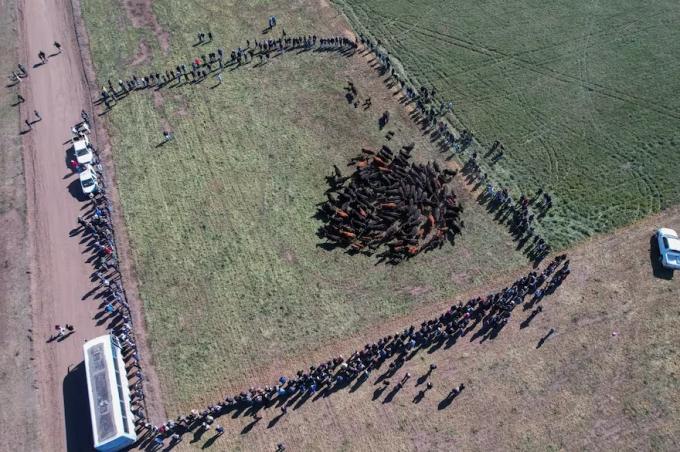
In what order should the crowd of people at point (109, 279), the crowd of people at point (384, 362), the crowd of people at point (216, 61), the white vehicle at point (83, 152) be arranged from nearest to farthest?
the crowd of people at point (384, 362) → the crowd of people at point (109, 279) → the white vehicle at point (83, 152) → the crowd of people at point (216, 61)

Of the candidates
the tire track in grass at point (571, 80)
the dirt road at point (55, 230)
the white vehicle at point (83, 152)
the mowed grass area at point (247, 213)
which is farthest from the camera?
the tire track in grass at point (571, 80)

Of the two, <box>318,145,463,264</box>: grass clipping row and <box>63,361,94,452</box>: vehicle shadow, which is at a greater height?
<box>318,145,463,264</box>: grass clipping row

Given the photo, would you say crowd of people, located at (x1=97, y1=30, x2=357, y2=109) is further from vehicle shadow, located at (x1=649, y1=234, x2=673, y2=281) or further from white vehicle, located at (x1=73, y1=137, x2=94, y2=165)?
vehicle shadow, located at (x1=649, y1=234, x2=673, y2=281)

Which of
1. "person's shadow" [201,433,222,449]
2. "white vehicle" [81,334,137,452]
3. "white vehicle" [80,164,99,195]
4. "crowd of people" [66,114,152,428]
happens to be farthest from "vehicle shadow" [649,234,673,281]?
"white vehicle" [80,164,99,195]

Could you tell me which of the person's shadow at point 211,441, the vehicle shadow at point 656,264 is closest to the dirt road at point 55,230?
the person's shadow at point 211,441

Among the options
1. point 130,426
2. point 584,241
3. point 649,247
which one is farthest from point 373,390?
point 649,247

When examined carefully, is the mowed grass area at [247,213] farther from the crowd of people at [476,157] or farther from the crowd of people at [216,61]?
the crowd of people at [476,157]

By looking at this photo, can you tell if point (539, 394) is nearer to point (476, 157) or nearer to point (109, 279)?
point (476, 157)
